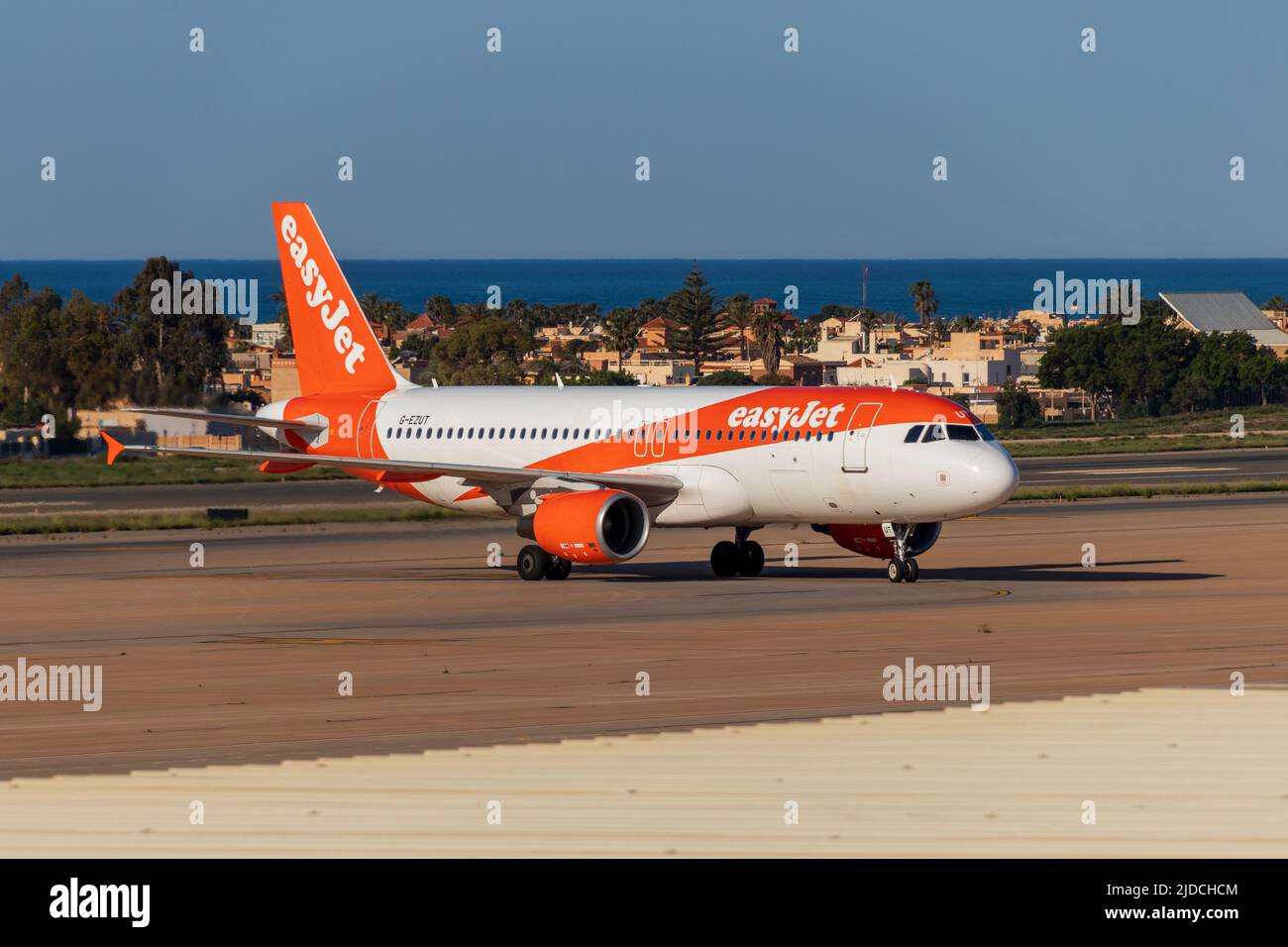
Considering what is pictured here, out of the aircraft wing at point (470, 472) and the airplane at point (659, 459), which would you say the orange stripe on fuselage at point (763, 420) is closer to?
the airplane at point (659, 459)

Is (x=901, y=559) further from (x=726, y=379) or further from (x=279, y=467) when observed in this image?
(x=726, y=379)

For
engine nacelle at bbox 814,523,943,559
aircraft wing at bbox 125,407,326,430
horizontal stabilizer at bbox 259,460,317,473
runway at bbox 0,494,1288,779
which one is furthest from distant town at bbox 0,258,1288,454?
engine nacelle at bbox 814,523,943,559

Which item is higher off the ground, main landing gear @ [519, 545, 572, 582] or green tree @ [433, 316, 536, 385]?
green tree @ [433, 316, 536, 385]

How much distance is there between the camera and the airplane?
135 ft

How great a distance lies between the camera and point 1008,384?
491 ft

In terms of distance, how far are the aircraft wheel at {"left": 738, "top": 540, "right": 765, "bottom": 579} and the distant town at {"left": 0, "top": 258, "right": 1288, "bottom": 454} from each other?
25.2 m

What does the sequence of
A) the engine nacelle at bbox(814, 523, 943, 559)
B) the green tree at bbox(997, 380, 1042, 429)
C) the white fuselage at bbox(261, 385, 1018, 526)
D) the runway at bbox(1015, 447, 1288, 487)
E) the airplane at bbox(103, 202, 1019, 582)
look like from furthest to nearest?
the green tree at bbox(997, 380, 1042, 429), the runway at bbox(1015, 447, 1288, 487), the engine nacelle at bbox(814, 523, 943, 559), the airplane at bbox(103, 202, 1019, 582), the white fuselage at bbox(261, 385, 1018, 526)

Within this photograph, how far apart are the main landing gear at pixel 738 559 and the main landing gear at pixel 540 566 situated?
11.5 feet

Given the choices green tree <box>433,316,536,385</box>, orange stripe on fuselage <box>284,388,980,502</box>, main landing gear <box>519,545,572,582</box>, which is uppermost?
green tree <box>433,316,536,385</box>

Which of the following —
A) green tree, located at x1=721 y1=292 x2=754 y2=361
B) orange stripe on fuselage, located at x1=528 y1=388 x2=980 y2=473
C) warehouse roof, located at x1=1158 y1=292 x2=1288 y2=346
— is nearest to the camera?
orange stripe on fuselage, located at x1=528 y1=388 x2=980 y2=473

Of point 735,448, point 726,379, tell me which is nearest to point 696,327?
point 726,379

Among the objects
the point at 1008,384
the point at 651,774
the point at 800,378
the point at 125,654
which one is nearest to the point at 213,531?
the point at 125,654

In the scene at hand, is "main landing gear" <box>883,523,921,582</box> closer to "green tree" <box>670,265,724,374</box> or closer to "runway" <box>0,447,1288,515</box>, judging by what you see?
"runway" <box>0,447,1288,515</box>
